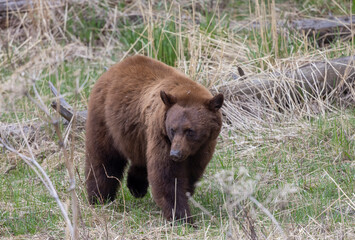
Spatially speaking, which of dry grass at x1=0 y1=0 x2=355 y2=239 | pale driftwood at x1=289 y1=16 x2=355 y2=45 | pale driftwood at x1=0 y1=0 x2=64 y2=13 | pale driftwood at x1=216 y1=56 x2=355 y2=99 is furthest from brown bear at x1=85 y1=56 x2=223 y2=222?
pale driftwood at x1=0 y1=0 x2=64 y2=13

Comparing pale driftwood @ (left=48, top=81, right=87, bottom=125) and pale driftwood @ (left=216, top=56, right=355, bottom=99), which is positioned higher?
pale driftwood @ (left=48, top=81, right=87, bottom=125)

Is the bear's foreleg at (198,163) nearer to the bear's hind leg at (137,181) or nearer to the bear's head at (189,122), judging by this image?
the bear's head at (189,122)

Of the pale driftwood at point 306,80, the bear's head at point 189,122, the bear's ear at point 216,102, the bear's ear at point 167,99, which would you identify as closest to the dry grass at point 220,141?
the pale driftwood at point 306,80

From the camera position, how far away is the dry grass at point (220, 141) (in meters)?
3.92

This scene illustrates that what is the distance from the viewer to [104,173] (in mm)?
4988

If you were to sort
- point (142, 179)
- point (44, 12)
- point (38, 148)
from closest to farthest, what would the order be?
point (142, 179)
point (38, 148)
point (44, 12)

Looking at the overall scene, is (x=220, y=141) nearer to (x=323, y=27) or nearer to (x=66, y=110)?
(x=66, y=110)

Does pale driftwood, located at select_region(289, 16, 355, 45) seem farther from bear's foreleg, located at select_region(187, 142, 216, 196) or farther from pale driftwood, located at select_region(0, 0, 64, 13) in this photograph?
bear's foreleg, located at select_region(187, 142, 216, 196)

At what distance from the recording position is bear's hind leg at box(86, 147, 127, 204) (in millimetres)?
4953

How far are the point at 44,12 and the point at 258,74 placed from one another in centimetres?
415

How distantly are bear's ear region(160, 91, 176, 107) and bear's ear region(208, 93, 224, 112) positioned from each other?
0.27 metres

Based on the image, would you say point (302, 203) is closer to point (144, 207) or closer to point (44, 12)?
point (144, 207)

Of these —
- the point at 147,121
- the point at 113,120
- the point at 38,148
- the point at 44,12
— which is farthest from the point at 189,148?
the point at 44,12

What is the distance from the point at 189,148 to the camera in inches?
161
